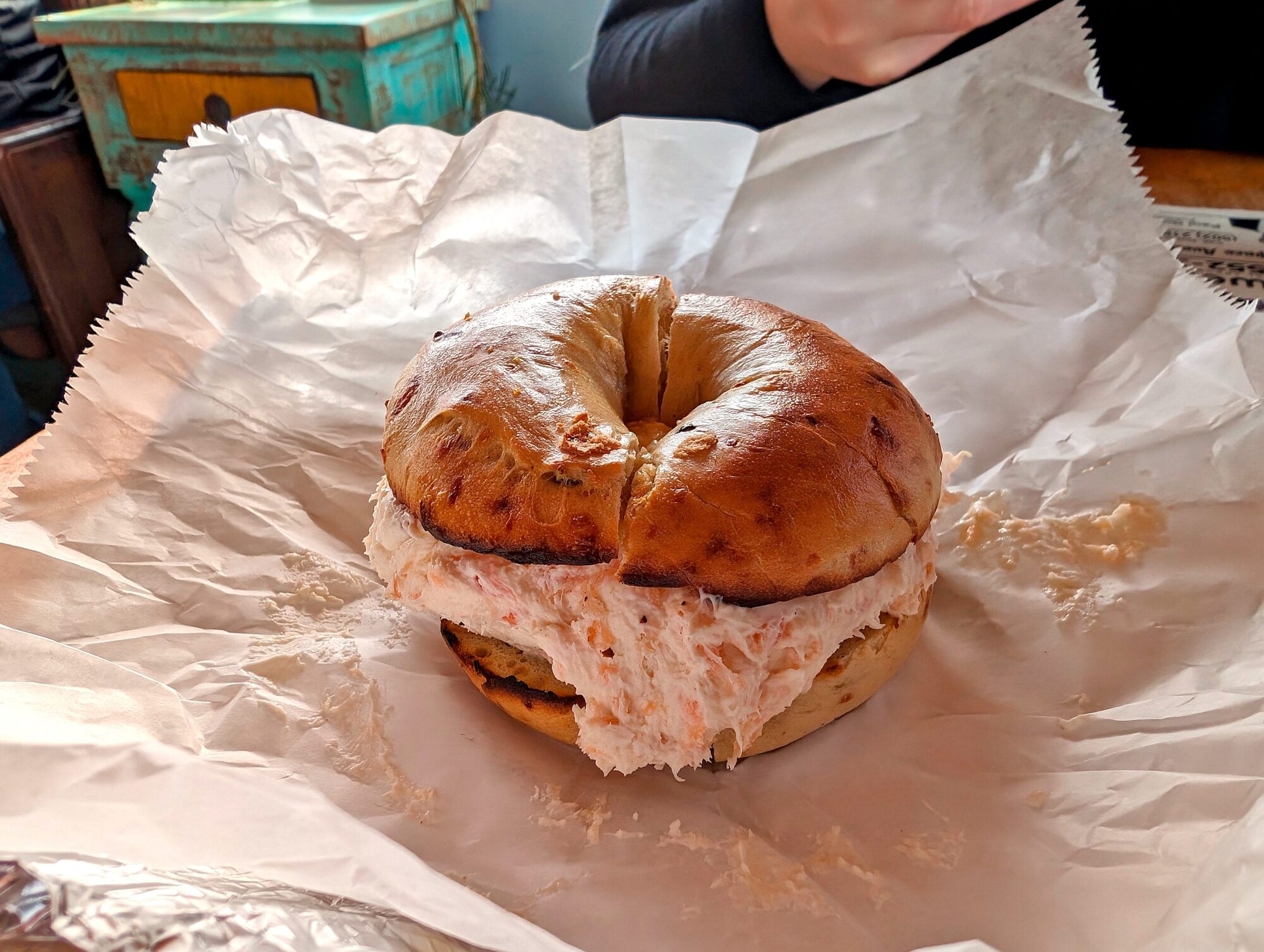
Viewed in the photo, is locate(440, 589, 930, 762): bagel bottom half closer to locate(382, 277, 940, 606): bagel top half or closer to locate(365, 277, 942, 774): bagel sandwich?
locate(365, 277, 942, 774): bagel sandwich

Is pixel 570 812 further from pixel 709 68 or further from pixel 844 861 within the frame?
pixel 709 68

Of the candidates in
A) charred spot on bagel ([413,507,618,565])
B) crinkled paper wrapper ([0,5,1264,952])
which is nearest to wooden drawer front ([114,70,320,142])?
crinkled paper wrapper ([0,5,1264,952])

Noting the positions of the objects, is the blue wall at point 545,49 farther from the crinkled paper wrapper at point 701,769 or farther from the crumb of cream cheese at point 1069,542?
the crumb of cream cheese at point 1069,542

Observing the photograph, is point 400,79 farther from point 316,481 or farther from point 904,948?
point 904,948

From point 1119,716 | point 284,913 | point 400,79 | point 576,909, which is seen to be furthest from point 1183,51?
point 284,913

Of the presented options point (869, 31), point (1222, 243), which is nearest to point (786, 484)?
point (869, 31)

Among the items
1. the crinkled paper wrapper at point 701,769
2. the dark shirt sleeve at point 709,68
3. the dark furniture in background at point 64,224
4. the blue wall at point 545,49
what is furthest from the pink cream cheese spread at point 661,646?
the blue wall at point 545,49
